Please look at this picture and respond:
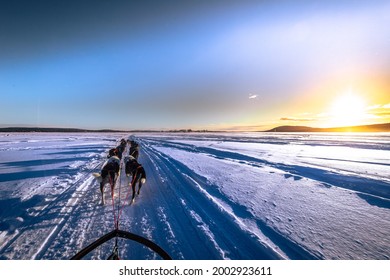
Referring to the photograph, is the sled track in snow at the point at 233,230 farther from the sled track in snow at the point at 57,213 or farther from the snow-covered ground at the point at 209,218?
the sled track in snow at the point at 57,213

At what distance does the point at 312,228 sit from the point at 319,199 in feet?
6.12

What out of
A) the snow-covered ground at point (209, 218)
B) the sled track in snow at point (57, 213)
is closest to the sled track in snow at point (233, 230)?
the snow-covered ground at point (209, 218)

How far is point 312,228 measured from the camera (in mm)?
3820

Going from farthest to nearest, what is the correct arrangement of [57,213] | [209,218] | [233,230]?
[57,213] → [209,218] → [233,230]

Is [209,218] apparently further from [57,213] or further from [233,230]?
[57,213]

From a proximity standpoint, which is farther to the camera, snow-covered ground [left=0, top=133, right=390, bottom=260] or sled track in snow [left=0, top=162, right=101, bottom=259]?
sled track in snow [left=0, top=162, right=101, bottom=259]

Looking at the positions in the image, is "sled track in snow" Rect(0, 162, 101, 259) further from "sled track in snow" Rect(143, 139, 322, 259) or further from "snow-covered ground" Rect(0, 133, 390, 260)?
"sled track in snow" Rect(143, 139, 322, 259)

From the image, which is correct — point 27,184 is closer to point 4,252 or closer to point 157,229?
point 4,252

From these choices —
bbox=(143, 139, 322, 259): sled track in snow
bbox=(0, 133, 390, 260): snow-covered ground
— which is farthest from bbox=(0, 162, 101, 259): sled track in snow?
bbox=(143, 139, 322, 259): sled track in snow

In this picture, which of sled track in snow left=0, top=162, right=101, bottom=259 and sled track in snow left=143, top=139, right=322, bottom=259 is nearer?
sled track in snow left=143, top=139, right=322, bottom=259

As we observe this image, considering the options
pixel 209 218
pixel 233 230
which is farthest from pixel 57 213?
pixel 233 230

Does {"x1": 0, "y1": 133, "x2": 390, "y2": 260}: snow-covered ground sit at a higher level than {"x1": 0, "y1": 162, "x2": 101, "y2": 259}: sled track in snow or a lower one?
higher

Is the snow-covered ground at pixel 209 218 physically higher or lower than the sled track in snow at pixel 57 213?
higher
